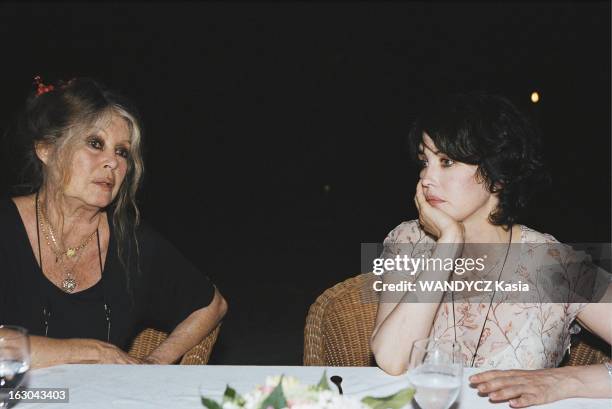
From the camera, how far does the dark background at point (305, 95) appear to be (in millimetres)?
8945

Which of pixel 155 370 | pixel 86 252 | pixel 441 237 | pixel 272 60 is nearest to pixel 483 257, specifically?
pixel 441 237

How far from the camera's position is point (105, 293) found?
95.0 inches

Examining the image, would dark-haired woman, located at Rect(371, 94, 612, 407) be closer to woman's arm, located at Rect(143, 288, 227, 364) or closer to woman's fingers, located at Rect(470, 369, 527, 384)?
woman's fingers, located at Rect(470, 369, 527, 384)

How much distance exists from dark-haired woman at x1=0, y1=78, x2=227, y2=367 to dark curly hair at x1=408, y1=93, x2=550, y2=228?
113 centimetres

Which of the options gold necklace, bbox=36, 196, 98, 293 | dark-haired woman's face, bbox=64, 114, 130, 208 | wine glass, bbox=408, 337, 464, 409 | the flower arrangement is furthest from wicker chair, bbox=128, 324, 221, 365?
the flower arrangement

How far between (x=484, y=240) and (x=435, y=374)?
115 centimetres

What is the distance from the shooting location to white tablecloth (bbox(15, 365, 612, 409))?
1590 mm

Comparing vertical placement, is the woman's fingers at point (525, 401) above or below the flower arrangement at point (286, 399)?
below

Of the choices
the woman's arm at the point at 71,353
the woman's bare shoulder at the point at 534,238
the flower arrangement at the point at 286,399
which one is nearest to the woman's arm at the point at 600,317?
the woman's bare shoulder at the point at 534,238

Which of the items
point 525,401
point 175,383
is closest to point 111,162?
point 175,383

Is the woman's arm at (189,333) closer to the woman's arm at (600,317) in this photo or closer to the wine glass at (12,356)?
the wine glass at (12,356)

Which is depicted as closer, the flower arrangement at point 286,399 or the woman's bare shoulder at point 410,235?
the flower arrangement at point 286,399

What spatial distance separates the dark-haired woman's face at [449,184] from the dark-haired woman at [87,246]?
3.23ft

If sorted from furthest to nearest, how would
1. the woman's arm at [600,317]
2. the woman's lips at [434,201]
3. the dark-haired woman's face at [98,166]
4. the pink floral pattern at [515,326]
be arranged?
the dark-haired woman's face at [98,166], the woman's lips at [434,201], the pink floral pattern at [515,326], the woman's arm at [600,317]
